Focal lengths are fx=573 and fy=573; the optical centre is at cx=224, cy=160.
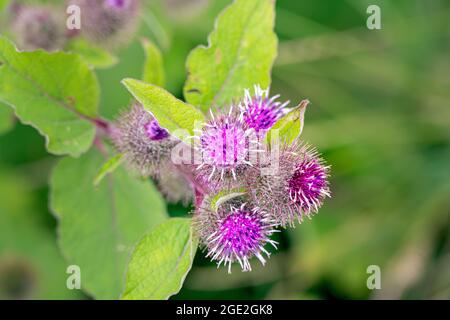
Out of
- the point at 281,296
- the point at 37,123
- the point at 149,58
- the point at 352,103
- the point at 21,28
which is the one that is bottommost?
the point at 281,296

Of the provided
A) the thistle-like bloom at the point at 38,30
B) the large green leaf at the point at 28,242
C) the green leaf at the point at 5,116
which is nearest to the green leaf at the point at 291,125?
the thistle-like bloom at the point at 38,30

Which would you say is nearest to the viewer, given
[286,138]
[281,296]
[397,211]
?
[286,138]

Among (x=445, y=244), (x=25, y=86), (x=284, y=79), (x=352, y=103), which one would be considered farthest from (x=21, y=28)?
(x=445, y=244)

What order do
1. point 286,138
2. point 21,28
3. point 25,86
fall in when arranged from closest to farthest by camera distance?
1. point 286,138
2. point 25,86
3. point 21,28

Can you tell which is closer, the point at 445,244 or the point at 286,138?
the point at 286,138

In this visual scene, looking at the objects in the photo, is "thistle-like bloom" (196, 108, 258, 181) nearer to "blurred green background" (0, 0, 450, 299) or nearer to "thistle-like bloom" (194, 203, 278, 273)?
"thistle-like bloom" (194, 203, 278, 273)

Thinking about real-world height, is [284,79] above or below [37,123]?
above

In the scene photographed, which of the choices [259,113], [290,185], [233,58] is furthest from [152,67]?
[290,185]
